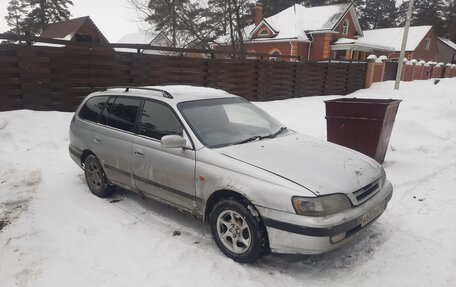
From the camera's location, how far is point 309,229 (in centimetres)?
279

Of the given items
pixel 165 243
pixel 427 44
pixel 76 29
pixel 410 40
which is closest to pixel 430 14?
pixel 427 44

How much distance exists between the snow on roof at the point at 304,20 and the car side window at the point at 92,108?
29592 mm

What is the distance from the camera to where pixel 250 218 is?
9.93 ft

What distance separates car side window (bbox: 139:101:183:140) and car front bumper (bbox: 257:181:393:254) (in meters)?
1.45

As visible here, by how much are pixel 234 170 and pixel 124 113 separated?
2052mm

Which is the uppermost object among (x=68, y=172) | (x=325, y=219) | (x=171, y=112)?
(x=171, y=112)

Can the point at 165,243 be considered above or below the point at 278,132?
below

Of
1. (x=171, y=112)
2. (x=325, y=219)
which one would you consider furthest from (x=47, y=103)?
(x=325, y=219)

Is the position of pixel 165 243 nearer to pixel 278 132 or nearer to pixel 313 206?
pixel 313 206

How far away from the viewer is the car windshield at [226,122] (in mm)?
3690

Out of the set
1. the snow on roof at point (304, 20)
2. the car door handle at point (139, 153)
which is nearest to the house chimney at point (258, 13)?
the snow on roof at point (304, 20)

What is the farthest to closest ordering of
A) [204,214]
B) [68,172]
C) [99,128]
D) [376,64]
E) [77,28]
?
[77,28], [376,64], [68,172], [99,128], [204,214]

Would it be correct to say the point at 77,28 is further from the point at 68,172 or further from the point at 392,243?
the point at 392,243

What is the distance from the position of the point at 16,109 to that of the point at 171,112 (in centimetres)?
615
